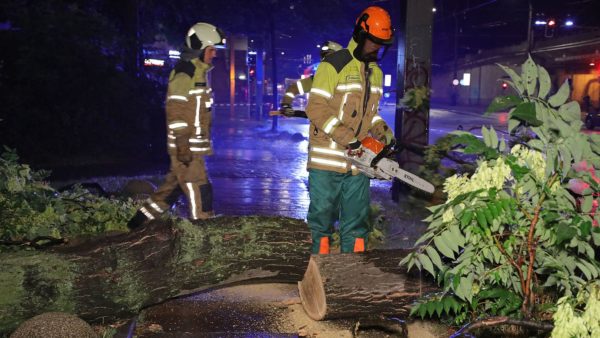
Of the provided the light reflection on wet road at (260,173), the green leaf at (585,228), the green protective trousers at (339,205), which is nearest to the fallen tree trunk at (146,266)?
the green protective trousers at (339,205)

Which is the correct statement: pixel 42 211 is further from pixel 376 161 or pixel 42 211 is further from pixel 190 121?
pixel 376 161

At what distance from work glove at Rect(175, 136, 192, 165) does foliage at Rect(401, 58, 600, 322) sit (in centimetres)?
344

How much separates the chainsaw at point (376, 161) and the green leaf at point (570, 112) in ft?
7.58

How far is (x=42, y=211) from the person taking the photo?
15.6ft

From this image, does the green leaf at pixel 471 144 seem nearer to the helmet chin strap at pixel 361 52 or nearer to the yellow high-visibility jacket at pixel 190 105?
the helmet chin strap at pixel 361 52

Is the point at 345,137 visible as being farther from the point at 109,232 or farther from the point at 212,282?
the point at 109,232

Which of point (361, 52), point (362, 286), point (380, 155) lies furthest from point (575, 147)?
point (361, 52)

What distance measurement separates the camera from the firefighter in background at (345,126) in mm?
4430

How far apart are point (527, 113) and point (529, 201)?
0.40m

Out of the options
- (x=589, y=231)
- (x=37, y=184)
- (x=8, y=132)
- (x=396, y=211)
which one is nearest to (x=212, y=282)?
(x=37, y=184)

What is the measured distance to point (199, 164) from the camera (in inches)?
213

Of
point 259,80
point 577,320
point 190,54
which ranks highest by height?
point 259,80

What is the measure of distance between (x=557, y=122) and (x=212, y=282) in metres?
2.60

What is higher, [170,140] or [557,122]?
[557,122]
